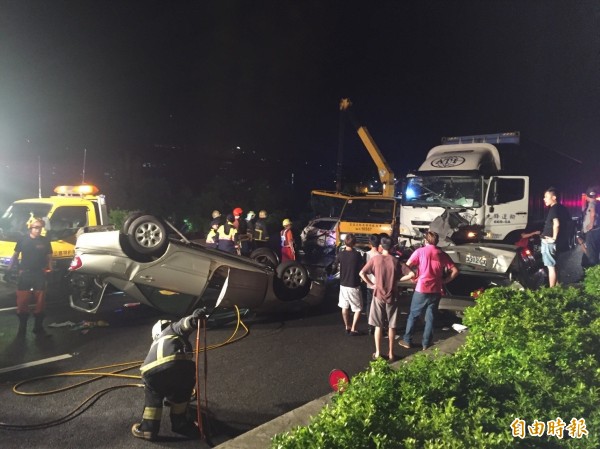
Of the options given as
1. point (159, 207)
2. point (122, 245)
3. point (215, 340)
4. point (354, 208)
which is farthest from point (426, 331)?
point (159, 207)

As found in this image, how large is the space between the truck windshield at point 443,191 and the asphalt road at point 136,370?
190 inches

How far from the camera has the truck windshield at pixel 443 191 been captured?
38.4ft

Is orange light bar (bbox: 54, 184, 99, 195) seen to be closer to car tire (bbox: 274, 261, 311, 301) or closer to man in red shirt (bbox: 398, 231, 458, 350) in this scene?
car tire (bbox: 274, 261, 311, 301)

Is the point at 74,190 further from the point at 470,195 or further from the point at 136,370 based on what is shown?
the point at 470,195

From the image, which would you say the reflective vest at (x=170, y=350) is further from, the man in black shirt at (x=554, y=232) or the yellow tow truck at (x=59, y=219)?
the man in black shirt at (x=554, y=232)

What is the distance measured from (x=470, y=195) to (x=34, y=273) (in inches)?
390

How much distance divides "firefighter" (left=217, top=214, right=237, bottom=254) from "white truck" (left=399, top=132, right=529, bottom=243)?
16.7ft

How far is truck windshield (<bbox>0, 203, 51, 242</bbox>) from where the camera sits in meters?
8.86

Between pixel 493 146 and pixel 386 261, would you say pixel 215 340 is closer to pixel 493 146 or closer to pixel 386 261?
pixel 386 261

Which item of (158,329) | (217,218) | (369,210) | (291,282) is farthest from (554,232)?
(217,218)

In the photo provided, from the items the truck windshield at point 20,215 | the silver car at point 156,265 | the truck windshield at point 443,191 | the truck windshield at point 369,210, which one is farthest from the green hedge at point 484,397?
the truck windshield at point 369,210

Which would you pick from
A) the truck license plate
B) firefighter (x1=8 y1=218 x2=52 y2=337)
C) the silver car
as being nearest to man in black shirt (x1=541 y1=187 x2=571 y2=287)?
the truck license plate

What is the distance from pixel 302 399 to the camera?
185 inches

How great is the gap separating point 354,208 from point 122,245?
8.31m
